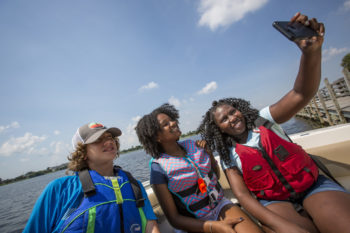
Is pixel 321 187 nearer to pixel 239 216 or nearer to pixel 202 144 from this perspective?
pixel 239 216

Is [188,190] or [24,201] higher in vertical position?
[188,190]

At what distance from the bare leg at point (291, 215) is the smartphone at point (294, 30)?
150 centimetres

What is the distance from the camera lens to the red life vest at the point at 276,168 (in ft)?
5.45

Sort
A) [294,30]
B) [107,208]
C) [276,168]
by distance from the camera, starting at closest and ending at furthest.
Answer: [294,30], [107,208], [276,168]

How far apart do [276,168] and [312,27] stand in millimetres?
1287

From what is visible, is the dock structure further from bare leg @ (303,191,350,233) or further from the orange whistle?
the orange whistle

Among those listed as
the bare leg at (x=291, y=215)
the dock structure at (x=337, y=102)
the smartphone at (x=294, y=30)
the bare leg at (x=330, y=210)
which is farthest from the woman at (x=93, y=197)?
the dock structure at (x=337, y=102)

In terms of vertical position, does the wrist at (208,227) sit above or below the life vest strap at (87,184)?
below

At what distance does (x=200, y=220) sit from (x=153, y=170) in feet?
2.33

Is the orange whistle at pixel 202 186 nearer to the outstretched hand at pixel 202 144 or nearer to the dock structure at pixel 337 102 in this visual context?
the outstretched hand at pixel 202 144

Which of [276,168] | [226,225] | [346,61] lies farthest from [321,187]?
[346,61]

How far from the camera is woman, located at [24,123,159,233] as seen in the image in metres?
1.36

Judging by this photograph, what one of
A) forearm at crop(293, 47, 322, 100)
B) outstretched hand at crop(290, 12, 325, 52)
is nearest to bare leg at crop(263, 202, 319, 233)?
forearm at crop(293, 47, 322, 100)

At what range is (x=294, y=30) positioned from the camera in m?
1.35
